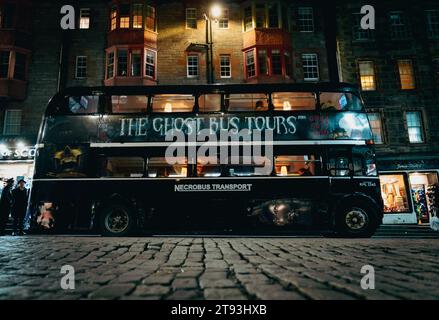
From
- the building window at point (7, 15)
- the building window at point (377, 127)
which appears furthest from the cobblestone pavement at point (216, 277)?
the building window at point (7, 15)

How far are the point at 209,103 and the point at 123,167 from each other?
3.35 meters

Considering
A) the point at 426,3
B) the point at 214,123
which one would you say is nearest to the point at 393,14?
the point at 426,3

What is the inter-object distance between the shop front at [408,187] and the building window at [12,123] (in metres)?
21.5

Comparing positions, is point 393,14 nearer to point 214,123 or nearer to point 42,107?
point 214,123

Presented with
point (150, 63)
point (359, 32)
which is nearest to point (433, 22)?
point (359, 32)

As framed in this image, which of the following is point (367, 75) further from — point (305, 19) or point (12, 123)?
point (12, 123)

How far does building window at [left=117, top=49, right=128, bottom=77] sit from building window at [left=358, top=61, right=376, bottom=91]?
14.6 metres

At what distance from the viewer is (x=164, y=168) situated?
8602mm

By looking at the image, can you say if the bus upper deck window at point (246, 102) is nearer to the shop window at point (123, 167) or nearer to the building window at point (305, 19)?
the shop window at point (123, 167)

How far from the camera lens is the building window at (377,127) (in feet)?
55.1

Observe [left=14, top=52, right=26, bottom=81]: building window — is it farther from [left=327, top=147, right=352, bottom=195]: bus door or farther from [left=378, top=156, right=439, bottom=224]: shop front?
[left=378, top=156, right=439, bottom=224]: shop front

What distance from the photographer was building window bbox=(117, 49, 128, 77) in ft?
55.8

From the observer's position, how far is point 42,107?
55.4ft

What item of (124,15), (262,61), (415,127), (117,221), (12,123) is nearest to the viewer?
(117,221)
